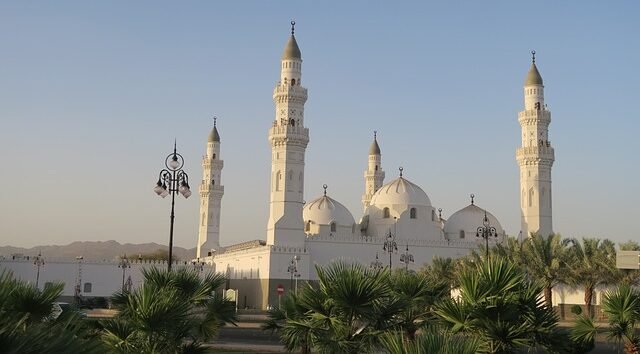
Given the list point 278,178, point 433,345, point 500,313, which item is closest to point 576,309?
point 278,178

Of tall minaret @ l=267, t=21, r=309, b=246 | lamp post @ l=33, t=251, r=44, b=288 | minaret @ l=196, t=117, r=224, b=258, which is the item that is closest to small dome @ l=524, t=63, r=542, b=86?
tall minaret @ l=267, t=21, r=309, b=246

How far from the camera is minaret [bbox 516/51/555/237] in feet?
198

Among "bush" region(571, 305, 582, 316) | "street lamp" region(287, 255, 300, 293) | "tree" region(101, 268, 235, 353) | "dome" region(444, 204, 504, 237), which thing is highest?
"dome" region(444, 204, 504, 237)

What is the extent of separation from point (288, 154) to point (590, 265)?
23.8 meters

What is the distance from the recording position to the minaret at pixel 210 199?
7256 cm

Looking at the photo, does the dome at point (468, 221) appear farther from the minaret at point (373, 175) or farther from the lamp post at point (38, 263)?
the lamp post at point (38, 263)

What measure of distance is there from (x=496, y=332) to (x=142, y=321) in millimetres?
6175

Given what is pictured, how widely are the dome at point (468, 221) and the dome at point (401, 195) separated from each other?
3.32 meters

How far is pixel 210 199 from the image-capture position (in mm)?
72500

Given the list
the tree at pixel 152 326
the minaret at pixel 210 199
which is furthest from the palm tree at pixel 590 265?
the minaret at pixel 210 199

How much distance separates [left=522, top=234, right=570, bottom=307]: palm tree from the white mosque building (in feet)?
22.6

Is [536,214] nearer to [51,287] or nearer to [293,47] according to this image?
[293,47]

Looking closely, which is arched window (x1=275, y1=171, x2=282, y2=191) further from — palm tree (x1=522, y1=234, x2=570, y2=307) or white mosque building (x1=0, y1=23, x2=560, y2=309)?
palm tree (x1=522, y1=234, x2=570, y2=307)

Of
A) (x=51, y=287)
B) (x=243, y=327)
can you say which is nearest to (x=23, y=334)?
(x=51, y=287)
